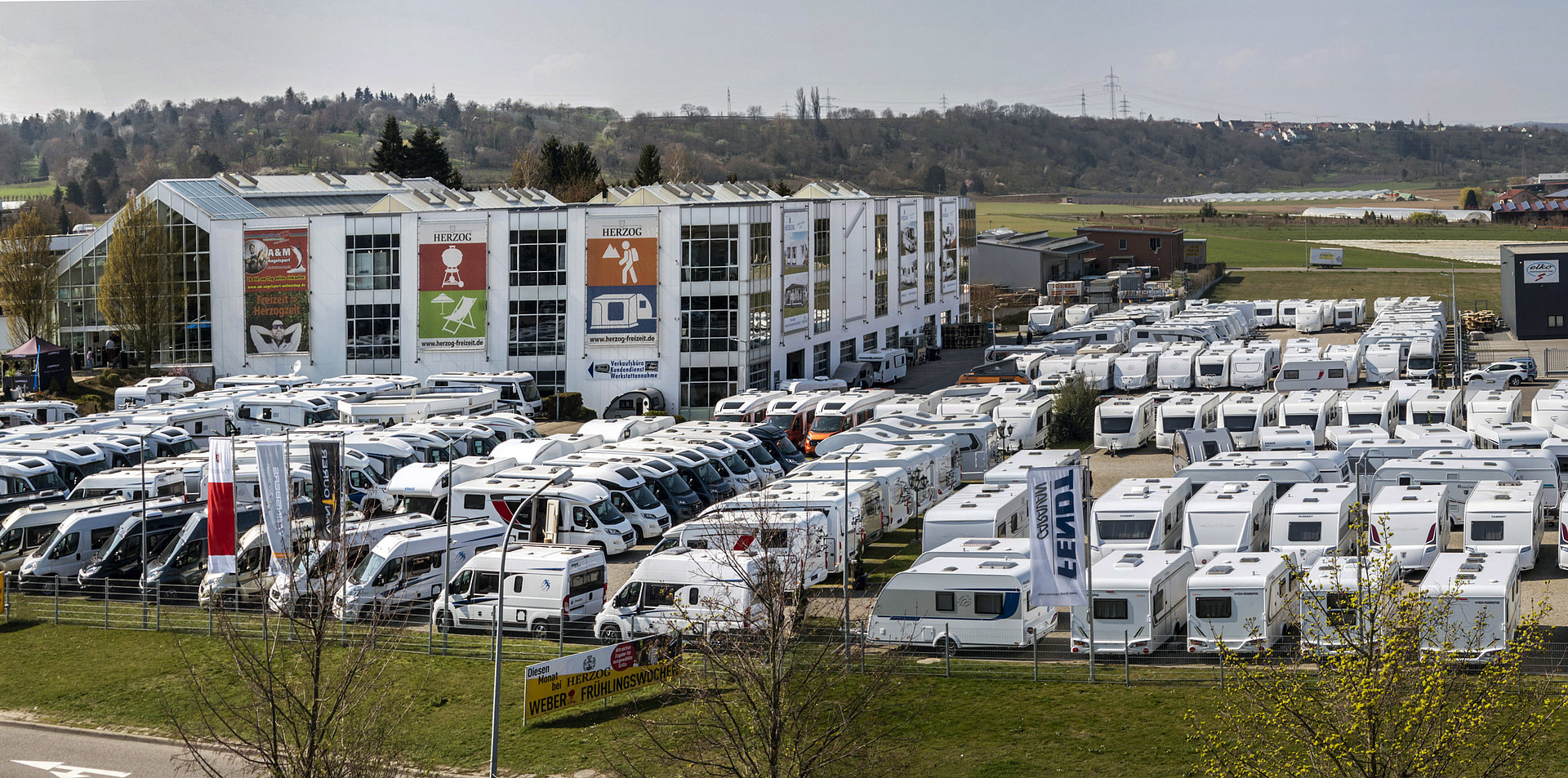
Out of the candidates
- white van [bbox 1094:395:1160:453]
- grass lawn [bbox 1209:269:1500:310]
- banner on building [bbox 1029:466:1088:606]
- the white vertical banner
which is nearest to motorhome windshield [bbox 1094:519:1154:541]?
banner on building [bbox 1029:466:1088:606]

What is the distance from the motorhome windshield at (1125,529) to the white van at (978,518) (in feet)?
5.23

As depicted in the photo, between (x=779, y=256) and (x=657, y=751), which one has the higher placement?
(x=779, y=256)

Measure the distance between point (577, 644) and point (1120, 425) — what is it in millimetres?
24315

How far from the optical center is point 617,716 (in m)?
22.5

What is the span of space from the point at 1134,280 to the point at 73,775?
9089 cm

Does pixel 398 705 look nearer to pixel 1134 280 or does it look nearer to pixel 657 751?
pixel 657 751

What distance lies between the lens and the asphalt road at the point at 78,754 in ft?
70.8

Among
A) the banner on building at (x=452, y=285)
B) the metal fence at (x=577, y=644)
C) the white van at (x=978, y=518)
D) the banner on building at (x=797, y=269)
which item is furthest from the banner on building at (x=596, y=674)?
the banner on building at (x=797, y=269)

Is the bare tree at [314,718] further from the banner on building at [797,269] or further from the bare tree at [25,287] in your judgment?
the bare tree at [25,287]

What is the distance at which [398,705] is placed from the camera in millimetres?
22422

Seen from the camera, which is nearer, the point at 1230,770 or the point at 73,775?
the point at 1230,770

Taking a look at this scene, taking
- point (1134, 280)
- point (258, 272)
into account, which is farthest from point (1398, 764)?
point (1134, 280)

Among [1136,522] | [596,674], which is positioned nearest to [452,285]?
[1136,522]

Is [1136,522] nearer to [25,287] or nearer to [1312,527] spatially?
[1312,527]
